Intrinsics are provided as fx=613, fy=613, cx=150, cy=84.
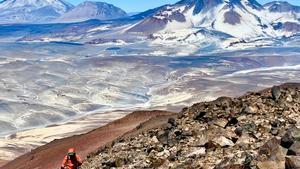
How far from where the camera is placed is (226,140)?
17344mm

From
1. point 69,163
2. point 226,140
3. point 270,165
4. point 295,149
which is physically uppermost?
point 295,149

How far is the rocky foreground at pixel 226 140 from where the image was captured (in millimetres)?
14633

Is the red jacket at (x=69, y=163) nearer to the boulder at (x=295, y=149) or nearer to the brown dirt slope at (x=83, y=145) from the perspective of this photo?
the boulder at (x=295, y=149)

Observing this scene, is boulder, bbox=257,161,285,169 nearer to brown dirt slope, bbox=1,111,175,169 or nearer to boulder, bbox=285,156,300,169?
boulder, bbox=285,156,300,169

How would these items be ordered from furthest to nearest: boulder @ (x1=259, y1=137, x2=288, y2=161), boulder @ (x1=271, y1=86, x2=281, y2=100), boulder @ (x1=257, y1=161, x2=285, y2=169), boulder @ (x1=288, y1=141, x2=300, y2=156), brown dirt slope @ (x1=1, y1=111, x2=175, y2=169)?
brown dirt slope @ (x1=1, y1=111, x2=175, y2=169)
boulder @ (x1=271, y1=86, x2=281, y2=100)
boulder @ (x1=259, y1=137, x2=288, y2=161)
boulder @ (x1=257, y1=161, x2=285, y2=169)
boulder @ (x1=288, y1=141, x2=300, y2=156)

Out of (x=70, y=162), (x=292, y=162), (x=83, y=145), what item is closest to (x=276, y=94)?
(x=70, y=162)

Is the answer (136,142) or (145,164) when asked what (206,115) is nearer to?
(136,142)

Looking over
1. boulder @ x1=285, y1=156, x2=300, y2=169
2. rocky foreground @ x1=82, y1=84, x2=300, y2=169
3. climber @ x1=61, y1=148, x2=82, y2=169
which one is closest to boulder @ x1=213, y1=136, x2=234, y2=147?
rocky foreground @ x1=82, y1=84, x2=300, y2=169

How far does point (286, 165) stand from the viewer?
43.6 feet

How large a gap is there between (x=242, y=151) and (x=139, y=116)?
3062 centimetres

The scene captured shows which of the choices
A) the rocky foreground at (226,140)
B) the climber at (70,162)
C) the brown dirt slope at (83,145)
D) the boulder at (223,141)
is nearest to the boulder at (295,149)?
the rocky foreground at (226,140)

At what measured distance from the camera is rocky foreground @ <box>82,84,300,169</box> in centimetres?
1463

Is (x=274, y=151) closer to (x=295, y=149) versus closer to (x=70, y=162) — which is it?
(x=295, y=149)

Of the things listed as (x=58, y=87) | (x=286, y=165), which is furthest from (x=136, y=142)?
(x=58, y=87)
